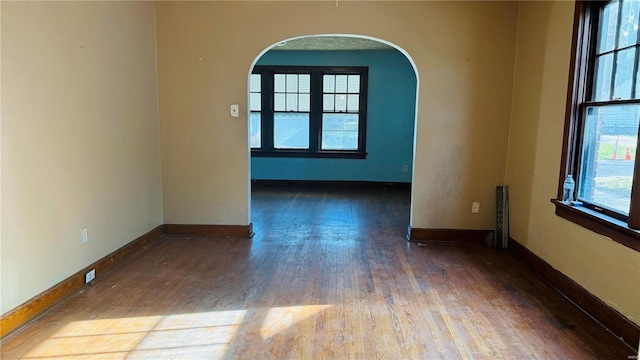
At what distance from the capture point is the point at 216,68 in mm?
4180

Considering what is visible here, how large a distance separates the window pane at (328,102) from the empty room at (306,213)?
2.81 m

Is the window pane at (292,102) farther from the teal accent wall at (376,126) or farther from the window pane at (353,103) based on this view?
the window pane at (353,103)

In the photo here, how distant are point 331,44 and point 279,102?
1590 millimetres

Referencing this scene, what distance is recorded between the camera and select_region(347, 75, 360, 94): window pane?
7.60 m

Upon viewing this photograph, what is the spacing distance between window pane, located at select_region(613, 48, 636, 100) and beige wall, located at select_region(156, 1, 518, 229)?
1.42 m

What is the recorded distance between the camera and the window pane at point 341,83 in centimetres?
761

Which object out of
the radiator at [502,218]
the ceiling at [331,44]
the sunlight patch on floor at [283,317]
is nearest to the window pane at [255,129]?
the ceiling at [331,44]

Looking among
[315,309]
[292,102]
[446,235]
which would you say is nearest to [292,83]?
[292,102]

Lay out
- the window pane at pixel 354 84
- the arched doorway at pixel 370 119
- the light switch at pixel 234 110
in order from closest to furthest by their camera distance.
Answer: the light switch at pixel 234 110 < the arched doorway at pixel 370 119 < the window pane at pixel 354 84

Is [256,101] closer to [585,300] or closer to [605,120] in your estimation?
[605,120]

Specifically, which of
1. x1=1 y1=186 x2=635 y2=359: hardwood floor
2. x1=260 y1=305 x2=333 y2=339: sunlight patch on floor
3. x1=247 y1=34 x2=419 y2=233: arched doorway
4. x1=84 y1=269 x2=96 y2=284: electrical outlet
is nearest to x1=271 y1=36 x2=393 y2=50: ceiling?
x1=247 y1=34 x2=419 y2=233: arched doorway

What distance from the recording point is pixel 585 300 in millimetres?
2760

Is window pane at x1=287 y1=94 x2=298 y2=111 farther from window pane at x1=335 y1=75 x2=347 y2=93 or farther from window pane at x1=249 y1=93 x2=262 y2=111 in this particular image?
window pane at x1=335 y1=75 x2=347 y2=93

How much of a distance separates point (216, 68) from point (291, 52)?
11.9 feet
